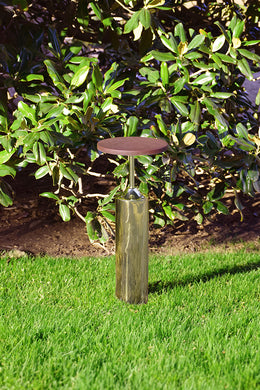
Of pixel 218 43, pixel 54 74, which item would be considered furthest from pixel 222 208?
pixel 54 74

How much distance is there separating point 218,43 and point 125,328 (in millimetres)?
2164

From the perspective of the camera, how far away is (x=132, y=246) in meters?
3.43

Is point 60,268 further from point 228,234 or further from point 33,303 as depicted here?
point 228,234

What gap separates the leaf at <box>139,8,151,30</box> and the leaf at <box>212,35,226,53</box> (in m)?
0.52

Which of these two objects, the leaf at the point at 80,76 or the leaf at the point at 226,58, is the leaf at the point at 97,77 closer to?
the leaf at the point at 80,76

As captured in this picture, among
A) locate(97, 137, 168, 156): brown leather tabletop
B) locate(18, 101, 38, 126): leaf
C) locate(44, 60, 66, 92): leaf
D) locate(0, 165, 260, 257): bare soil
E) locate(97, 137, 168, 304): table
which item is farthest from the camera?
locate(0, 165, 260, 257): bare soil

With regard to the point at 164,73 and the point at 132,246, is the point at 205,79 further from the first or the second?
the point at 132,246

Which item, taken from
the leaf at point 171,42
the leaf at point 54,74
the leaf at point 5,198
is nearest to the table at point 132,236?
the leaf at point 54,74

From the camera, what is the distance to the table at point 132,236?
3352mm

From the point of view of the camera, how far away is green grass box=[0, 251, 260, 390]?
2.75m

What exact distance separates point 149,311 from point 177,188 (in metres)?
1.22

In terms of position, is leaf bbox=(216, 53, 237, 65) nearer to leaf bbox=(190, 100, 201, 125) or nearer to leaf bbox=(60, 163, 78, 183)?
leaf bbox=(190, 100, 201, 125)

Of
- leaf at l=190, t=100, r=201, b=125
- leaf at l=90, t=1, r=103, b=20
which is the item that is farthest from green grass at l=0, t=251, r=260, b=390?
leaf at l=90, t=1, r=103, b=20

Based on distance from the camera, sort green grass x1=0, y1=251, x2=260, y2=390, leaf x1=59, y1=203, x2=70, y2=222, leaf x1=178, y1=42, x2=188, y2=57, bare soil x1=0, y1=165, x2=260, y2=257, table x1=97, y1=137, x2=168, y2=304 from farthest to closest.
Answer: bare soil x1=0, y1=165, x2=260, y2=257 < leaf x1=59, y1=203, x2=70, y2=222 < leaf x1=178, y1=42, x2=188, y2=57 < table x1=97, y1=137, x2=168, y2=304 < green grass x1=0, y1=251, x2=260, y2=390
